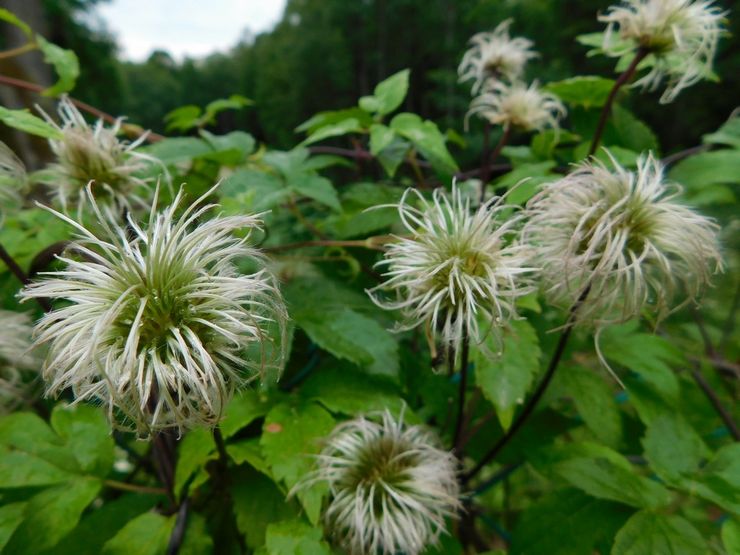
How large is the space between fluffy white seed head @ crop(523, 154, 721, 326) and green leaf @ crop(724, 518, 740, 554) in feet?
0.75

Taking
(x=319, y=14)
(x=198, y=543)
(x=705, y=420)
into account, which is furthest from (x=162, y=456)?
(x=319, y=14)

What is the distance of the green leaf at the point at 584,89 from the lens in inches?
30.1

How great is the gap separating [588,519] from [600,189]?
38 centimetres

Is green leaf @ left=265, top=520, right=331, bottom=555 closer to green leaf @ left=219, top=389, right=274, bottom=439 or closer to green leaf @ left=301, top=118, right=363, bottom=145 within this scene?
green leaf @ left=219, top=389, right=274, bottom=439

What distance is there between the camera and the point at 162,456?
1.81ft

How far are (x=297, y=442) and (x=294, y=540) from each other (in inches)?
3.9

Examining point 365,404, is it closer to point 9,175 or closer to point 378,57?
point 9,175

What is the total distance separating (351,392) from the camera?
59 centimetres

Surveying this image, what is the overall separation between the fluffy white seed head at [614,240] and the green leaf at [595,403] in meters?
0.19

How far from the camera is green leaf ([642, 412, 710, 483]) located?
0.56 m

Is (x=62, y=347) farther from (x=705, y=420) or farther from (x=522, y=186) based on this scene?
(x=705, y=420)

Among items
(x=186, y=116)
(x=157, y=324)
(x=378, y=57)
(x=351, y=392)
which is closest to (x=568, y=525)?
(x=351, y=392)

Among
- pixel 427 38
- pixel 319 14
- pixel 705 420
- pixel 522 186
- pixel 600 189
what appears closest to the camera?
pixel 600 189

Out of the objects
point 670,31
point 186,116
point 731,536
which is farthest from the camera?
point 186,116
